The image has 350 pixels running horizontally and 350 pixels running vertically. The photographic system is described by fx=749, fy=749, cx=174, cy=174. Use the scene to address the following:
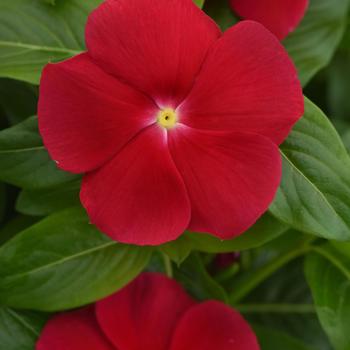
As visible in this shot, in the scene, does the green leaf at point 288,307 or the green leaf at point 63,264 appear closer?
the green leaf at point 63,264

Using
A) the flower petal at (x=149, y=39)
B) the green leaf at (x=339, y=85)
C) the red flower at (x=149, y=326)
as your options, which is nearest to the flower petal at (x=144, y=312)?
the red flower at (x=149, y=326)

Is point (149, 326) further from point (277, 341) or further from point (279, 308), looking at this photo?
point (279, 308)

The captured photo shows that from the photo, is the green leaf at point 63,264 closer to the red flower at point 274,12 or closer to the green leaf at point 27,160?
the green leaf at point 27,160

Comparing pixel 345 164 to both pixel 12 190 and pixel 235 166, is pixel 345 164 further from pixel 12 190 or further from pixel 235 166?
pixel 12 190

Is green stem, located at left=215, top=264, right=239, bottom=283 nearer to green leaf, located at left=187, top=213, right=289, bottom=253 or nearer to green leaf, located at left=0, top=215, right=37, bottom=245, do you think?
green leaf, located at left=187, top=213, right=289, bottom=253

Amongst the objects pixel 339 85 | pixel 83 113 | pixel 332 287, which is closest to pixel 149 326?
pixel 332 287

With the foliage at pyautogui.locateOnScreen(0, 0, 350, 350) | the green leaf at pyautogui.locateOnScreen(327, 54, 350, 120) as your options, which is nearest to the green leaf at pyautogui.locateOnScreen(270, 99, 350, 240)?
the foliage at pyautogui.locateOnScreen(0, 0, 350, 350)

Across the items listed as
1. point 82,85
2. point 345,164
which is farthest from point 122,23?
point 345,164
